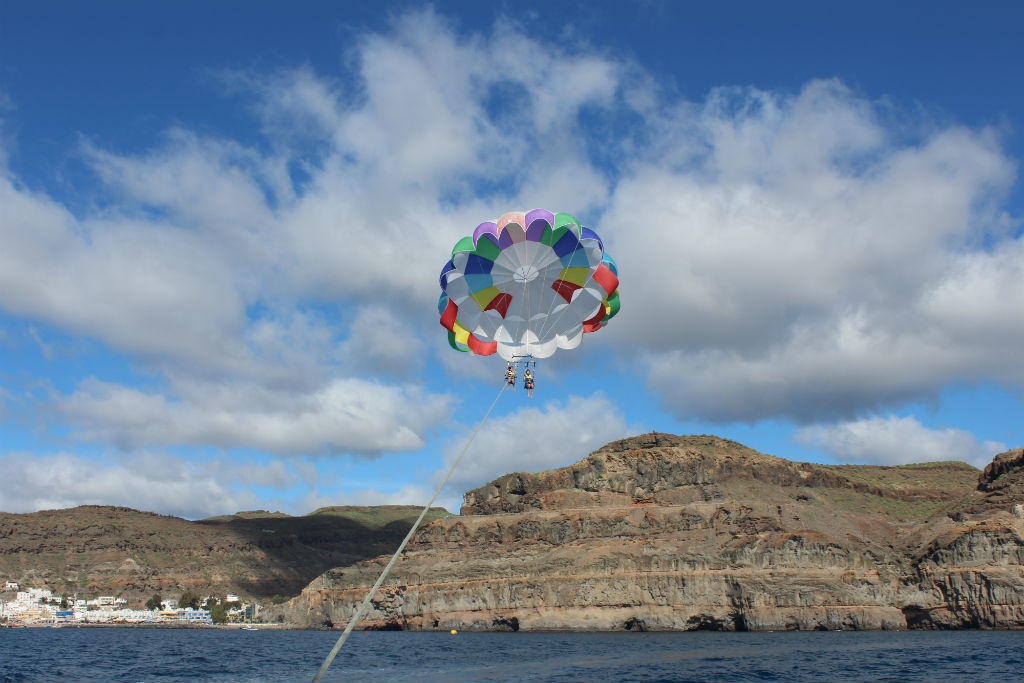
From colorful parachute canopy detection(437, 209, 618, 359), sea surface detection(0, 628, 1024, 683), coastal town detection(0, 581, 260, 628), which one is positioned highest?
colorful parachute canopy detection(437, 209, 618, 359)

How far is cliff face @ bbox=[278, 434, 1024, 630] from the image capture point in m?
78.0

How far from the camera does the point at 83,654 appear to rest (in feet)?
181

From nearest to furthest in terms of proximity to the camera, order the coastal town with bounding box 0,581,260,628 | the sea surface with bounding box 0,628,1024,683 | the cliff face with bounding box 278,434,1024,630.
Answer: the sea surface with bounding box 0,628,1024,683 < the cliff face with bounding box 278,434,1024,630 < the coastal town with bounding box 0,581,260,628

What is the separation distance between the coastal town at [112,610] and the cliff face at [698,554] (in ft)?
130

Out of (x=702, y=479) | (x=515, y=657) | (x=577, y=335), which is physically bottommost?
(x=515, y=657)

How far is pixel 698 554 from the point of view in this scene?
8806 centimetres

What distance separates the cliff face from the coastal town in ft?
130

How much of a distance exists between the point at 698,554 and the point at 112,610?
127m

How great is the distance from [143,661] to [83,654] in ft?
30.4

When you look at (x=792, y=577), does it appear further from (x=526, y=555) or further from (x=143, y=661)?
(x=143, y=661)

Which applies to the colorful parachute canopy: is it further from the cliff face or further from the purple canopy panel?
the cliff face

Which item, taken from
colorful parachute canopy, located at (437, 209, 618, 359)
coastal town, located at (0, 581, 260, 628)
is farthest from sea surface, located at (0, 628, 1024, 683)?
coastal town, located at (0, 581, 260, 628)

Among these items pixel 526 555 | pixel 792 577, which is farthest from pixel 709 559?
pixel 526 555

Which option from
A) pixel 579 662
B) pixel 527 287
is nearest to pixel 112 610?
pixel 579 662
